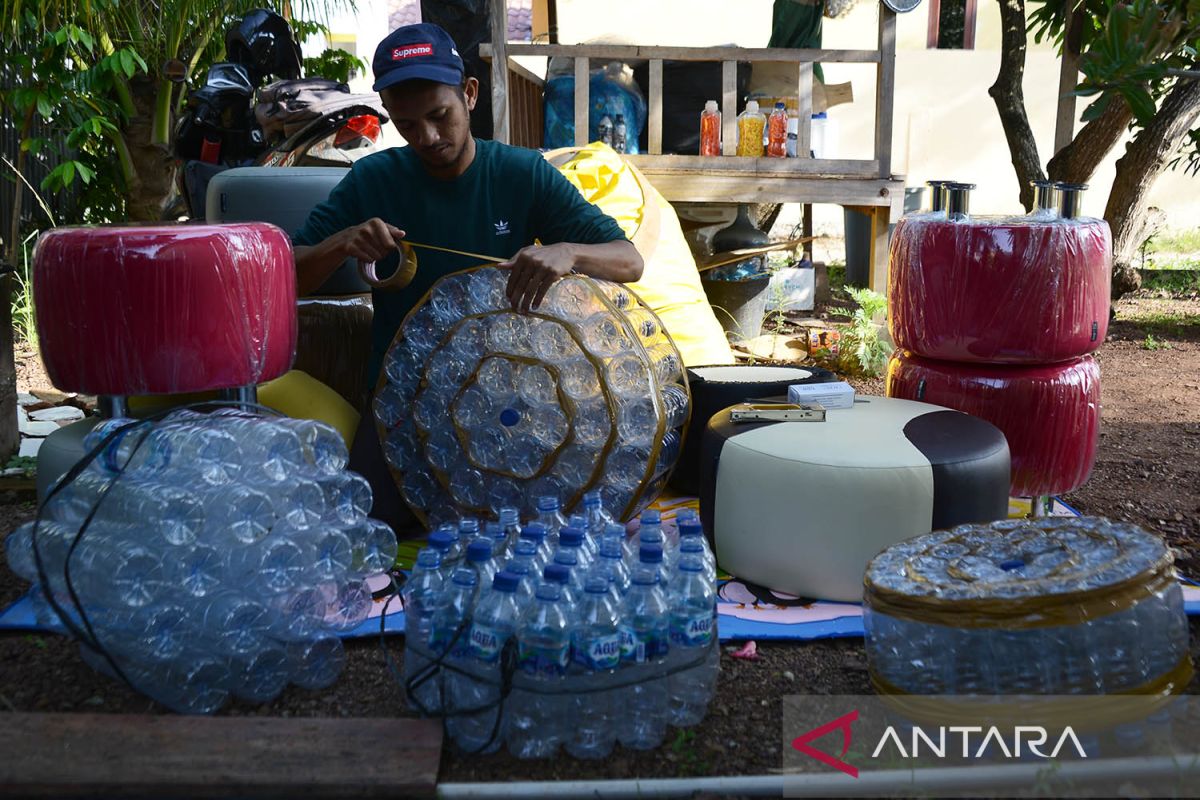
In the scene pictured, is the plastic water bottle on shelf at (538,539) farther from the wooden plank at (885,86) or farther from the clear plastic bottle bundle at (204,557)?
the wooden plank at (885,86)

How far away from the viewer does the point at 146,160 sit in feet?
25.1

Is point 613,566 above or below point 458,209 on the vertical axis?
below

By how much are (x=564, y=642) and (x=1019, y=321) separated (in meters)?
1.93

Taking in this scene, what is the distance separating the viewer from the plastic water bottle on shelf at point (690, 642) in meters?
2.31

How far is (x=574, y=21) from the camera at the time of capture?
38.2ft

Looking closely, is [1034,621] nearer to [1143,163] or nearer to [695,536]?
[695,536]

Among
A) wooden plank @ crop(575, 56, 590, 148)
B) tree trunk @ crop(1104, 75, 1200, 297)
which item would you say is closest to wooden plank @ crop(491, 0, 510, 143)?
wooden plank @ crop(575, 56, 590, 148)

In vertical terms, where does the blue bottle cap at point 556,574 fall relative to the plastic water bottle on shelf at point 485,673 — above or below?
above

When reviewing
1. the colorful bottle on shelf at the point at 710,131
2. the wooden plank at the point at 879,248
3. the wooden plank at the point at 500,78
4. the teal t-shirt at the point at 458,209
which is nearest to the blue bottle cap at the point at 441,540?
the teal t-shirt at the point at 458,209

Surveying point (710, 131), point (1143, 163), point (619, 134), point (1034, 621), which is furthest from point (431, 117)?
point (1143, 163)

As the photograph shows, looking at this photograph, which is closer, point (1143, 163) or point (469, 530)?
point (469, 530)

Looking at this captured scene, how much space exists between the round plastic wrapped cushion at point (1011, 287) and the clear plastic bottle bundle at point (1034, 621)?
3.61ft

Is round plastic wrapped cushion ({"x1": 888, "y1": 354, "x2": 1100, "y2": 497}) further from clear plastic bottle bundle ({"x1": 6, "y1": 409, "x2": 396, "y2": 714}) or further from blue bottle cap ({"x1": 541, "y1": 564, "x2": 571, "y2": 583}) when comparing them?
clear plastic bottle bundle ({"x1": 6, "y1": 409, "x2": 396, "y2": 714})

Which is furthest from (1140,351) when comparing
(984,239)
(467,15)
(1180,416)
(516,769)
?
(516,769)
